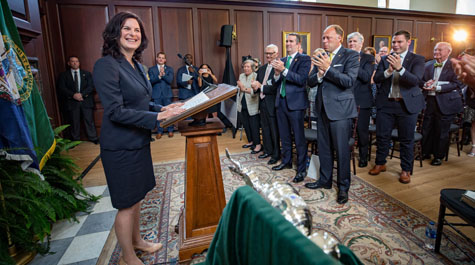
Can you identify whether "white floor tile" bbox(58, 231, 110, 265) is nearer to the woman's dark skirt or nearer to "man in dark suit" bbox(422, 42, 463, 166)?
the woman's dark skirt

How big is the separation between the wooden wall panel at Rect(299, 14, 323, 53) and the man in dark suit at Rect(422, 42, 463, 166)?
145 inches

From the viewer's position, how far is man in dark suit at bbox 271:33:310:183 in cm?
301

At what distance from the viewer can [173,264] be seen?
1.75 m

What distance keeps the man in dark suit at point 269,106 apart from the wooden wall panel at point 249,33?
2670mm

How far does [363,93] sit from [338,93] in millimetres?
1184

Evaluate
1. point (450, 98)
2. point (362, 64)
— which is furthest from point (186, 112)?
point (450, 98)

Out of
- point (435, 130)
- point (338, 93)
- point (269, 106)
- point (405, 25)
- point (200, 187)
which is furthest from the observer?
point (405, 25)

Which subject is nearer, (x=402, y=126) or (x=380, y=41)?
(x=402, y=126)

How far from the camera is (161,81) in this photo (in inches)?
219

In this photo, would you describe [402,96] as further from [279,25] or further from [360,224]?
[279,25]

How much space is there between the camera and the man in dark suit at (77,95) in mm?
5109

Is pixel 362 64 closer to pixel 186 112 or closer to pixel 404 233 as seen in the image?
pixel 404 233

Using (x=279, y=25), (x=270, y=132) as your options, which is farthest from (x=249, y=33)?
(x=270, y=132)

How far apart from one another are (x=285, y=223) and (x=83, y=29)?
20.9 ft
